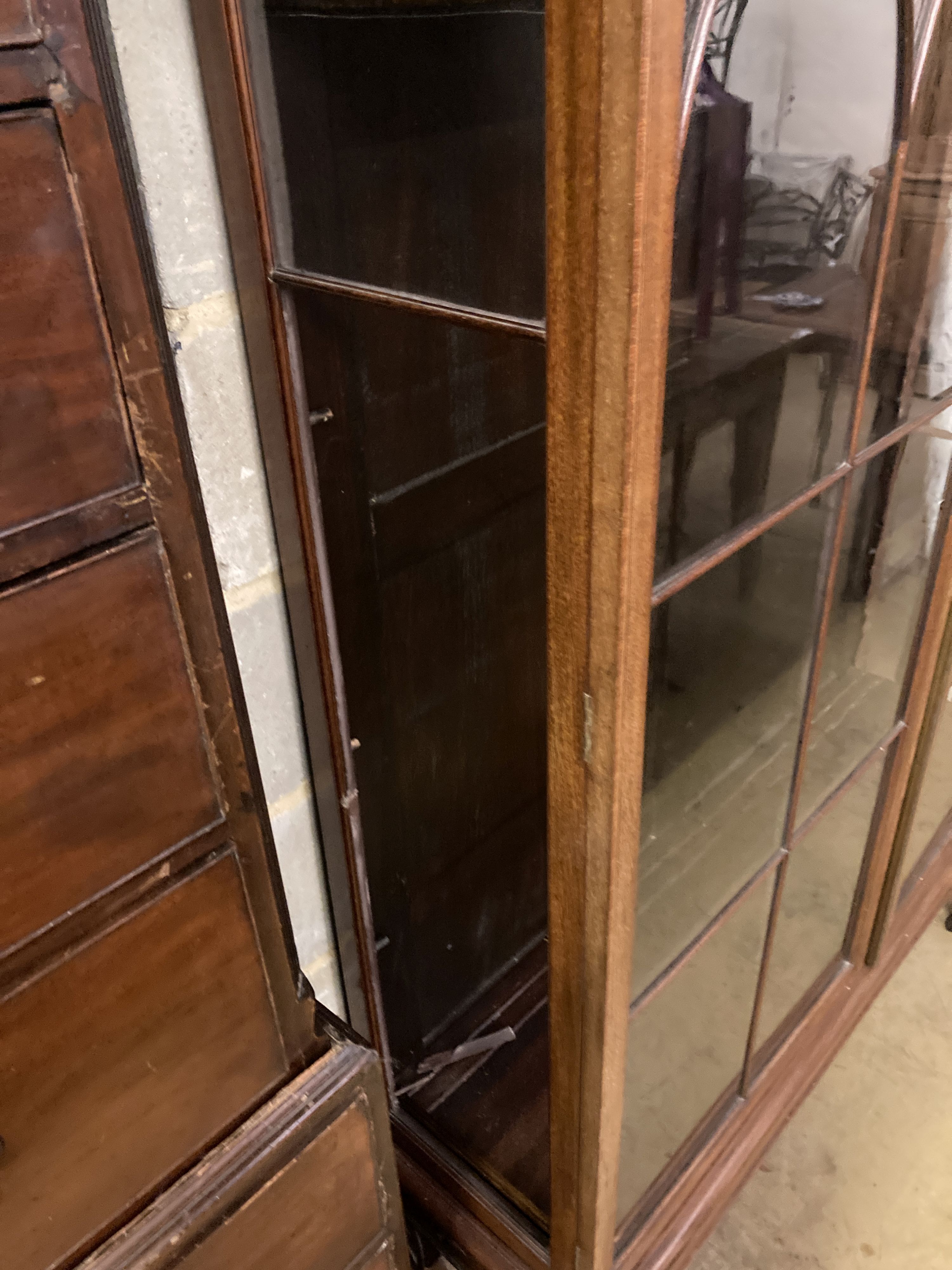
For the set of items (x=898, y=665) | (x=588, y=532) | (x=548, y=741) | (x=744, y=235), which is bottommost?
(x=898, y=665)

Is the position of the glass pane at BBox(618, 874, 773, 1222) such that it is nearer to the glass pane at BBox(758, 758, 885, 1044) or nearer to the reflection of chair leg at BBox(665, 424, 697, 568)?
the glass pane at BBox(758, 758, 885, 1044)

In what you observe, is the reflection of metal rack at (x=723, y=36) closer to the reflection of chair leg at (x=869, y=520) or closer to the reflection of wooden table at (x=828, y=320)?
the reflection of wooden table at (x=828, y=320)

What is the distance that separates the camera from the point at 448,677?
114 centimetres

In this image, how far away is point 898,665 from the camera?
1.20m

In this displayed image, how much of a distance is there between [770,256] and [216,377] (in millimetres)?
447

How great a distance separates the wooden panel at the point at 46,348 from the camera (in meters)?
0.48

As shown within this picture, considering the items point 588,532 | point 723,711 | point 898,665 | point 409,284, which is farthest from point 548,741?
point 898,665

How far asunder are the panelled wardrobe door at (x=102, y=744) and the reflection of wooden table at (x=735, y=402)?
1.06ft

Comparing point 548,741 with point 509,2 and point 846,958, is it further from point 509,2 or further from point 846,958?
point 846,958

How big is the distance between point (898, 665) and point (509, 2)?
2.85 ft

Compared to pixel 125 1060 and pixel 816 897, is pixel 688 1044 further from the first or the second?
pixel 125 1060

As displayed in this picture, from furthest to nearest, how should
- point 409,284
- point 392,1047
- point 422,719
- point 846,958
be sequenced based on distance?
point 846,958, point 392,1047, point 422,719, point 409,284

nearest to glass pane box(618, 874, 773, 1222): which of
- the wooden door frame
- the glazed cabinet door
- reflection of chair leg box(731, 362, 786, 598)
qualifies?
the glazed cabinet door

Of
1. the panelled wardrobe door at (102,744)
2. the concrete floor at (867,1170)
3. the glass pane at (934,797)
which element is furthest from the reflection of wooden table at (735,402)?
the concrete floor at (867,1170)
